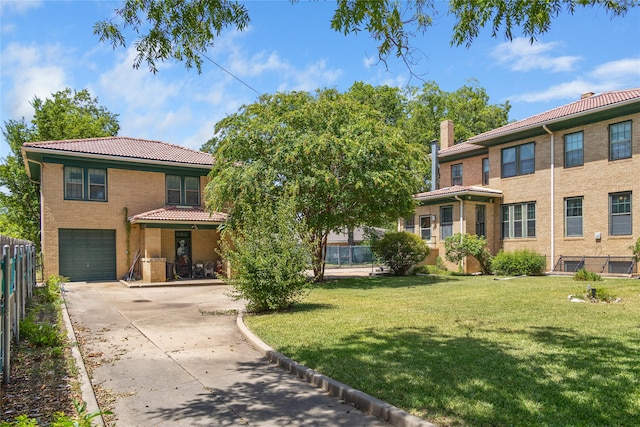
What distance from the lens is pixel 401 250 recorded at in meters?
22.8

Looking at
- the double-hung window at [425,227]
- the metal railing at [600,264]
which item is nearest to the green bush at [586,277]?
the metal railing at [600,264]

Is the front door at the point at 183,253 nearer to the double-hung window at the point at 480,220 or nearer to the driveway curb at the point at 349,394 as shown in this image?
the double-hung window at the point at 480,220

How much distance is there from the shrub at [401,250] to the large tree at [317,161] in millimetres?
3206

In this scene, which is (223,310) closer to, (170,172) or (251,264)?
(251,264)

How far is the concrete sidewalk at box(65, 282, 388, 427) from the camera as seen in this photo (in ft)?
16.2

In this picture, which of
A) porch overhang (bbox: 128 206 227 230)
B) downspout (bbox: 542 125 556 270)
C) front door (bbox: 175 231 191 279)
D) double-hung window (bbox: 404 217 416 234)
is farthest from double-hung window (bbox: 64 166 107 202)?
downspout (bbox: 542 125 556 270)

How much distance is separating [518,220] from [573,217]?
302 cm

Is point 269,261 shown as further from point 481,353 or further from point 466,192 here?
point 466,192

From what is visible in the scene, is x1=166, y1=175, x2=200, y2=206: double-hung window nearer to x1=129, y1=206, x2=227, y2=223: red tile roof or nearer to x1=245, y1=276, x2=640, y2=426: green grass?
x1=129, y1=206, x2=227, y2=223: red tile roof

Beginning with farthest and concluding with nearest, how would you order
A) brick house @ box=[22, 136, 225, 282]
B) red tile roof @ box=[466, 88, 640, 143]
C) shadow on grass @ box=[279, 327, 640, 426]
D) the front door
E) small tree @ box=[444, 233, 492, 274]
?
the front door < small tree @ box=[444, 233, 492, 274] < brick house @ box=[22, 136, 225, 282] < red tile roof @ box=[466, 88, 640, 143] < shadow on grass @ box=[279, 327, 640, 426]

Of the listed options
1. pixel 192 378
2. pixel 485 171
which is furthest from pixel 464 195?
pixel 192 378

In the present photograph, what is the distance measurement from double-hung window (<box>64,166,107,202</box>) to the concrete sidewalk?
37.6 feet

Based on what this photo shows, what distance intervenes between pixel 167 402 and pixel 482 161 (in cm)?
2595

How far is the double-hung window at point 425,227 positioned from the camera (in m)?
27.7
